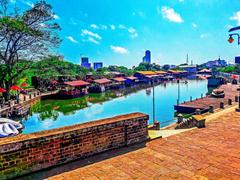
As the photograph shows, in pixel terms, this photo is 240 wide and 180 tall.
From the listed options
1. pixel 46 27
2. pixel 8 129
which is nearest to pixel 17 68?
pixel 46 27

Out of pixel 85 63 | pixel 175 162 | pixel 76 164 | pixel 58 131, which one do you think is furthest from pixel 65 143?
pixel 85 63

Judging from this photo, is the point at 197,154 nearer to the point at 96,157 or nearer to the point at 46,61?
the point at 96,157

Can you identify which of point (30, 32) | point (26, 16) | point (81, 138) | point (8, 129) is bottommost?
point (8, 129)

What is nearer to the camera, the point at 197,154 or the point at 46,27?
the point at 197,154

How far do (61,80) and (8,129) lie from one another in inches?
1632

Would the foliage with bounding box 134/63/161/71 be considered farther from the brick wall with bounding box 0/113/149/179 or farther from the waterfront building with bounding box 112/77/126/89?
the brick wall with bounding box 0/113/149/179

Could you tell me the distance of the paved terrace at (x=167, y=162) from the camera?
137 inches

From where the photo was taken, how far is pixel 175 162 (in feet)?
13.0

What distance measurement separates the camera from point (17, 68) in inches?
1072

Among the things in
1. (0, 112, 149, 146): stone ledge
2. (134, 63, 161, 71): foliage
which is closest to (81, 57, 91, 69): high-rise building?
(134, 63, 161, 71): foliage

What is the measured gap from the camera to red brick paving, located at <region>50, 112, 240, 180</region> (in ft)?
11.4

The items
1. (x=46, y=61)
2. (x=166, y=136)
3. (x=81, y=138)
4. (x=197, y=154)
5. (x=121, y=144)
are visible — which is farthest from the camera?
(x=46, y=61)

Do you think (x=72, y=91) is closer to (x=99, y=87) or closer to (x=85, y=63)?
(x=99, y=87)

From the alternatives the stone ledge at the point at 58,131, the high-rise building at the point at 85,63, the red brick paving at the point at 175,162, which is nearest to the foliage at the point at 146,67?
the high-rise building at the point at 85,63
